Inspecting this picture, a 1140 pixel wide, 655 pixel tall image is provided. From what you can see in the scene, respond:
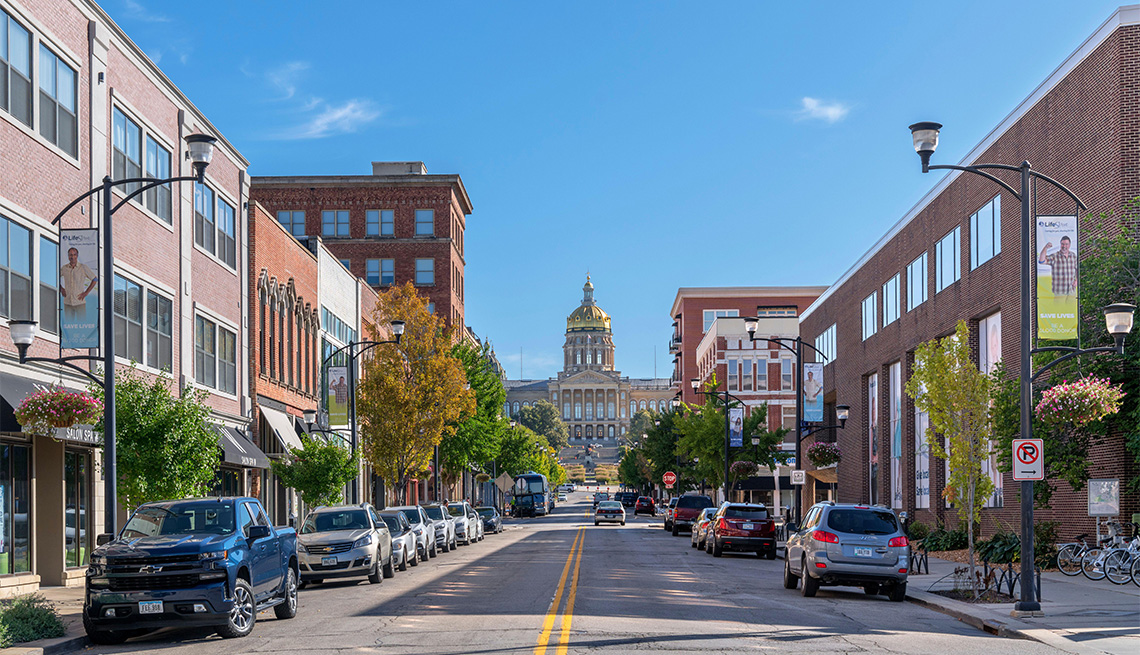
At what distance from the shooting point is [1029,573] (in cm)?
1886

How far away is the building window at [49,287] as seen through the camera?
80.4ft

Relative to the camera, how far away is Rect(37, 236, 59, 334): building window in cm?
2450

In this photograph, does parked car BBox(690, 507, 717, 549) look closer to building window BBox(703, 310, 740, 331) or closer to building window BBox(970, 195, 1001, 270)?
building window BBox(970, 195, 1001, 270)

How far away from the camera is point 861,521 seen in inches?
892

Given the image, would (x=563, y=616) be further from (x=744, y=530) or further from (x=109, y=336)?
(x=744, y=530)

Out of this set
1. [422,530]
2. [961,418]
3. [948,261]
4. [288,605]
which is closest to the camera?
[288,605]

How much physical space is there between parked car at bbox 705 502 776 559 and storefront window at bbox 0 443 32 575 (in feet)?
67.8

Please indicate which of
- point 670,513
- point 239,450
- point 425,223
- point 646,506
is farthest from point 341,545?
point 646,506

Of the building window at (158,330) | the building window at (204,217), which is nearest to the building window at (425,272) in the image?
the building window at (204,217)

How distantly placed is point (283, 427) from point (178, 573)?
92.9 feet

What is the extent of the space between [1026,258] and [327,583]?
652 inches

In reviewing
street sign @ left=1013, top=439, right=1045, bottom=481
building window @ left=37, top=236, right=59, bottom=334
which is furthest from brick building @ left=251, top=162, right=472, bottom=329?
street sign @ left=1013, top=439, right=1045, bottom=481

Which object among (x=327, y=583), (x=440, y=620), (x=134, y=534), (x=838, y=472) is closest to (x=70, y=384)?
(x=327, y=583)

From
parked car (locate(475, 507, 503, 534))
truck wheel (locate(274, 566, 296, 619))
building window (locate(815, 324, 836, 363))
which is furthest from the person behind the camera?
building window (locate(815, 324, 836, 363))
